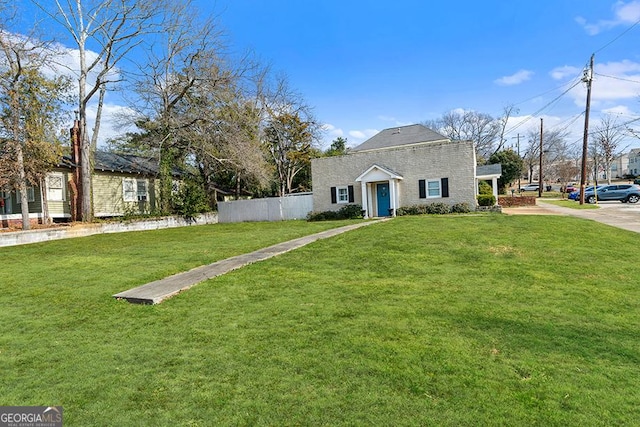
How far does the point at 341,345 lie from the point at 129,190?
74.8ft

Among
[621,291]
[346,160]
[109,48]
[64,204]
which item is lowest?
[621,291]

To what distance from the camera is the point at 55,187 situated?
61.2 feet

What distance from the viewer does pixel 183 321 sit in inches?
179

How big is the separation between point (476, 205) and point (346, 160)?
314 inches

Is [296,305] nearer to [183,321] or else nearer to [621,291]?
[183,321]

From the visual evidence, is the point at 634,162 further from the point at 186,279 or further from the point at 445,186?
the point at 186,279

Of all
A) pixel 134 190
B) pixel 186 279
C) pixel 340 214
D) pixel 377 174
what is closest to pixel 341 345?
pixel 186 279

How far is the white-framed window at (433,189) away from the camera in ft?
67.2

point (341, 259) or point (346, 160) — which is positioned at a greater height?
point (346, 160)

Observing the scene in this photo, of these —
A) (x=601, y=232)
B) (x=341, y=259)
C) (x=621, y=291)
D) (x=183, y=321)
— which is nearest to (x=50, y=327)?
(x=183, y=321)

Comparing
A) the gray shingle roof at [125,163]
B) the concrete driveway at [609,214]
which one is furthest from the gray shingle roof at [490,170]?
the gray shingle roof at [125,163]

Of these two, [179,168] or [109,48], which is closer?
[109,48]

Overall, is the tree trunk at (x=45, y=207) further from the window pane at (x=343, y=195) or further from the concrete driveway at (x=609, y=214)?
the concrete driveway at (x=609, y=214)

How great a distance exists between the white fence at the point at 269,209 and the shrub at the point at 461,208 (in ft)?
28.9
